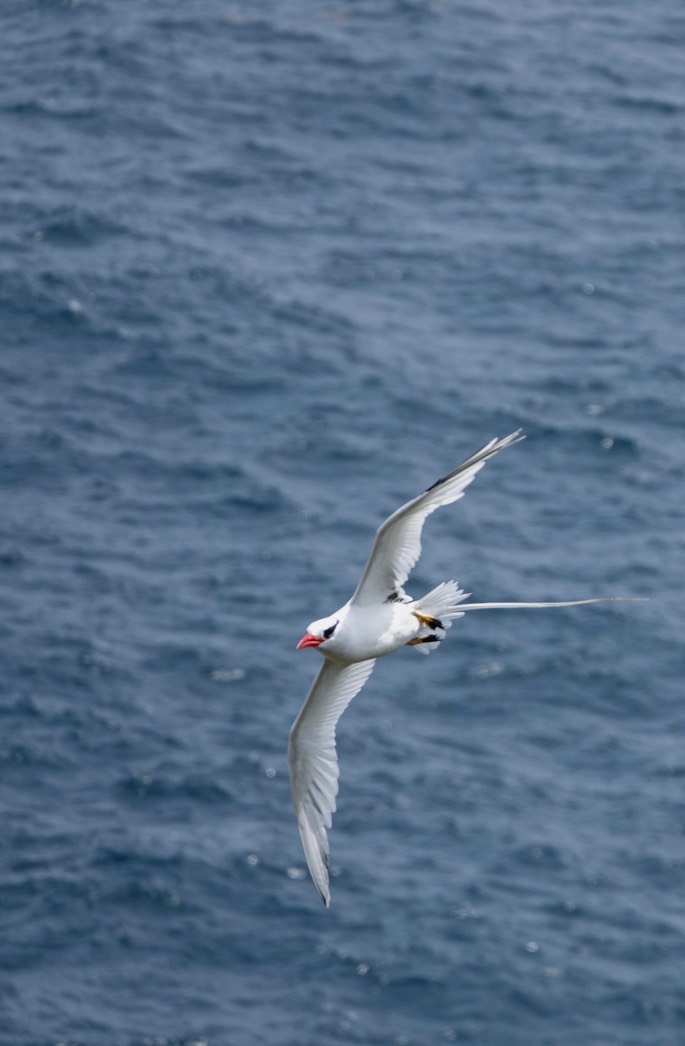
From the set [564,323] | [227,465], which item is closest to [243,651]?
[227,465]

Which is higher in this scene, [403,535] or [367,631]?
[403,535]

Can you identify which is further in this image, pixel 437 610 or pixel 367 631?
pixel 437 610

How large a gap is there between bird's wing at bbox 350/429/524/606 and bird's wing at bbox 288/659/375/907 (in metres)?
2.24

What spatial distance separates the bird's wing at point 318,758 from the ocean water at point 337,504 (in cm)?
1691

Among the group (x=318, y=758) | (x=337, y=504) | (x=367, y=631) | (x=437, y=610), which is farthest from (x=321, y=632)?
(x=337, y=504)

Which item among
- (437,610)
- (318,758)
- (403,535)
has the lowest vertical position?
(318,758)

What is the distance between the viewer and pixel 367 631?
21.0m

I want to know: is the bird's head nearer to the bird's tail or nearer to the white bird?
the white bird

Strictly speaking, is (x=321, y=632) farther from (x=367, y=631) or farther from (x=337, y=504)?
(x=337, y=504)

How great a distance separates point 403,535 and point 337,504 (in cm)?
3411

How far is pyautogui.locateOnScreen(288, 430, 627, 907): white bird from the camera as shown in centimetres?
1939

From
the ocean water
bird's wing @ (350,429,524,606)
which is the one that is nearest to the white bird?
bird's wing @ (350,429,524,606)

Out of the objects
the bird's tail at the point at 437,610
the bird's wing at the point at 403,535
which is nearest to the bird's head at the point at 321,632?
the bird's wing at the point at 403,535

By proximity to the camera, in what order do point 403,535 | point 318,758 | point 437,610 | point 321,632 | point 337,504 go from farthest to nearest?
point 337,504
point 318,758
point 437,610
point 321,632
point 403,535
